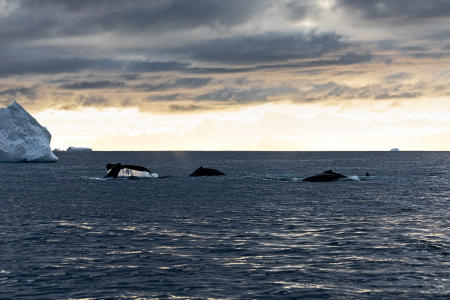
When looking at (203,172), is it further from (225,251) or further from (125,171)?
(225,251)

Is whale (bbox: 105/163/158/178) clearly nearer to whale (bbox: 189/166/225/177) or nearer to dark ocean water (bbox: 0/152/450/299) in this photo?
whale (bbox: 189/166/225/177)

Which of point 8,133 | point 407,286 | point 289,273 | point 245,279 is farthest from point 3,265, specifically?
point 8,133

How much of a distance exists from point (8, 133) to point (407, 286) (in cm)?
17034

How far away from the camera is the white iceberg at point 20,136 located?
169 meters

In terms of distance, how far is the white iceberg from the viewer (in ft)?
554

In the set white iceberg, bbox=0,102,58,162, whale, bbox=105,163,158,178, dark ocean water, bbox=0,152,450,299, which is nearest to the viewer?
dark ocean water, bbox=0,152,450,299

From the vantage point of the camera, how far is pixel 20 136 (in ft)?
559

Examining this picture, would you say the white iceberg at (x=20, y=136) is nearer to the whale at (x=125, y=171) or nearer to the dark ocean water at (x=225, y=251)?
the whale at (x=125, y=171)

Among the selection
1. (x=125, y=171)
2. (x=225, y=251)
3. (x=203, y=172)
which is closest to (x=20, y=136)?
(x=125, y=171)

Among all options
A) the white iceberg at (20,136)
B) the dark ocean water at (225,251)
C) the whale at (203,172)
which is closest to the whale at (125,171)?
the whale at (203,172)

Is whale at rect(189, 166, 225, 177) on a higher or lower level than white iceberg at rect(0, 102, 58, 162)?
lower

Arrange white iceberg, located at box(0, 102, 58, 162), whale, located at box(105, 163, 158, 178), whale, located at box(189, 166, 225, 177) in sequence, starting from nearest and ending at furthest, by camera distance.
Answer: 1. whale, located at box(105, 163, 158, 178)
2. whale, located at box(189, 166, 225, 177)
3. white iceberg, located at box(0, 102, 58, 162)

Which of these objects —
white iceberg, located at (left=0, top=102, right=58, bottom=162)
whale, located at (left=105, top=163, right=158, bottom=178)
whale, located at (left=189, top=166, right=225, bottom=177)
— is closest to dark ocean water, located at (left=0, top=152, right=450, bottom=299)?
whale, located at (left=105, top=163, right=158, bottom=178)

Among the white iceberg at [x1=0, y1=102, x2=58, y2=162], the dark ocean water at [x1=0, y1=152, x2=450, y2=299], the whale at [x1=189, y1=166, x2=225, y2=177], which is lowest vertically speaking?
the dark ocean water at [x1=0, y1=152, x2=450, y2=299]
